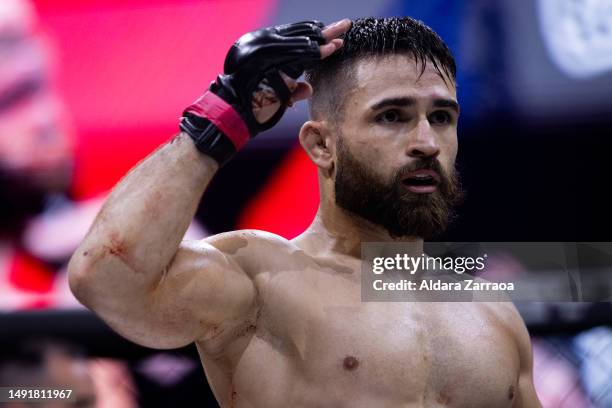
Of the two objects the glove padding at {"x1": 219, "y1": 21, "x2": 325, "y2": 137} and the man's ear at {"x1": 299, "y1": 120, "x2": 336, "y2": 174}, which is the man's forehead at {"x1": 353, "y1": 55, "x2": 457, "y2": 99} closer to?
the man's ear at {"x1": 299, "y1": 120, "x2": 336, "y2": 174}

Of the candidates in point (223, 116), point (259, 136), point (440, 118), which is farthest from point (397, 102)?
point (259, 136)

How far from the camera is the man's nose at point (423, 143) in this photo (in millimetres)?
1368

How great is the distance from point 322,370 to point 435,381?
21cm

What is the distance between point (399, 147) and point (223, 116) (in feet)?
1.14

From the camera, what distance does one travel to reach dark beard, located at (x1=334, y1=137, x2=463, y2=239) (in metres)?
1.40

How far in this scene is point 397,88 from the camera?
1.41 metres

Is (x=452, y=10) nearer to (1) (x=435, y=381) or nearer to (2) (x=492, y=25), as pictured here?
(2) (x=492, y=25)

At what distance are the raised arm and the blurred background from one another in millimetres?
1011

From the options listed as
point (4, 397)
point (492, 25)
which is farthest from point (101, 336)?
point (492, 25)

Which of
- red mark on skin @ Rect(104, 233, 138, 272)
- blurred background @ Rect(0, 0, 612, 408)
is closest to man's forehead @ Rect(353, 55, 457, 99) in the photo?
red mark on skin @ Rect(104, 233, 138, 272)

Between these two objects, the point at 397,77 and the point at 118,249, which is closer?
the point at 118,249

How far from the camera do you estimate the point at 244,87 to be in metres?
1.22

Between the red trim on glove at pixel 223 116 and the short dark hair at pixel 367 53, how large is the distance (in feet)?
0.99

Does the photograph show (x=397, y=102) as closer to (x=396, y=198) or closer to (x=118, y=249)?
(x=396, y=198)
